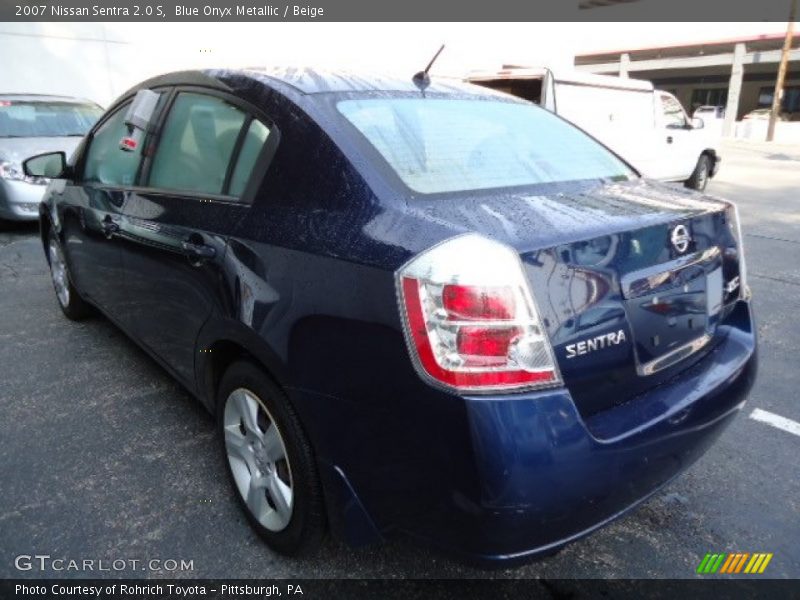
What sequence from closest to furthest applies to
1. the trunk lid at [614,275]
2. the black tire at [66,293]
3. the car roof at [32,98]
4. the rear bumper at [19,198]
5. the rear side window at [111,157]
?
the trunk lid at [614,275], the rear side window at [111,157], the black tire at [66,293], the rear bumper at [19,198], the car roof at [32,98]

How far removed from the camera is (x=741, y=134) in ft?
99.1

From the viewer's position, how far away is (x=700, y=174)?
11.1 metres

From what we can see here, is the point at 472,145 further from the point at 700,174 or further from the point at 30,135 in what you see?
the point at 700,174

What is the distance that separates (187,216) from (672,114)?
9.55m

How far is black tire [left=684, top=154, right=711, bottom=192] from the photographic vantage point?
1095 cm

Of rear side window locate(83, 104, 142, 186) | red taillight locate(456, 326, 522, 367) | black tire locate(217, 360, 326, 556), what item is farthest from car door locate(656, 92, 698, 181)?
red taillight locate(456, 326, 522, 367)

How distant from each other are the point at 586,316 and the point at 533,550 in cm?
61

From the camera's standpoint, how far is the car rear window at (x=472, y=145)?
6.49 feet

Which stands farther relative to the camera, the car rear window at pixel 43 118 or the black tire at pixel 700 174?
the black tire at pixel 700 174

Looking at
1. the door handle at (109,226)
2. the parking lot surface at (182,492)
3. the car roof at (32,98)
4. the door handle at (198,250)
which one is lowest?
the parking lot surface at (182,492)

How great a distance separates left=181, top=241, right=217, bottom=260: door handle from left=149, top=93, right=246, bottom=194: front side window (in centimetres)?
21

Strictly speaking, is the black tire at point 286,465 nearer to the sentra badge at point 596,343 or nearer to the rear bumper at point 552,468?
the rear bumper at point 552,468

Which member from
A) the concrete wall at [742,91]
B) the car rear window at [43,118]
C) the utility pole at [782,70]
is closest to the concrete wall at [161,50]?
the car rear window at [43,118]

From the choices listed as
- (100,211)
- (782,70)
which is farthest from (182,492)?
(782,70)
